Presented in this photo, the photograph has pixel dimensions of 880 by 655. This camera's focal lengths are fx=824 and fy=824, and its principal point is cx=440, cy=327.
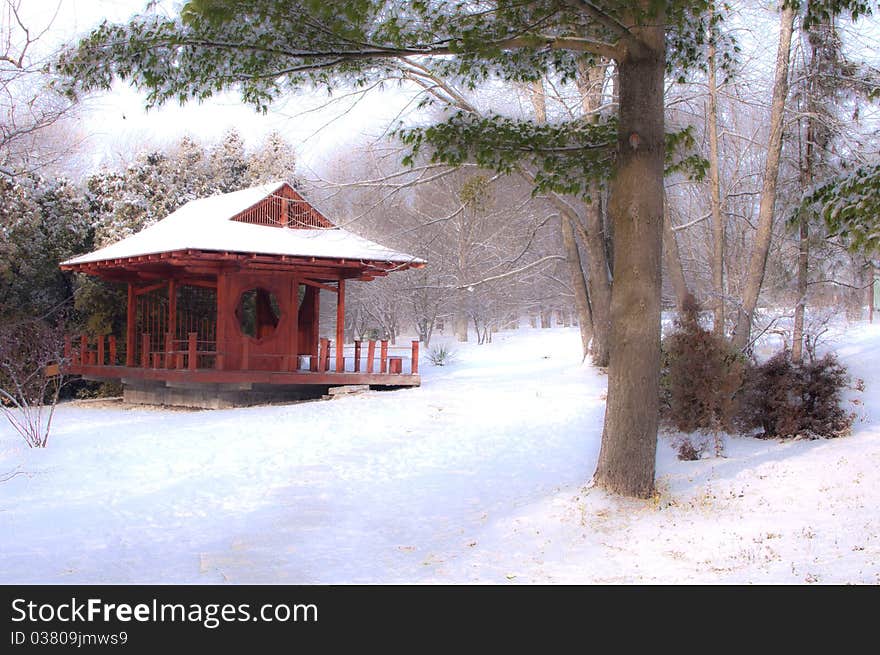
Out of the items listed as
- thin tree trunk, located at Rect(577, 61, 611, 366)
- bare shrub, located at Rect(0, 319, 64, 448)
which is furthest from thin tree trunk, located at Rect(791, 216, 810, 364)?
bare shrub, located at Rect(0, 319, 64, 448)

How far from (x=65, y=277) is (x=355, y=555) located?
19273 mm

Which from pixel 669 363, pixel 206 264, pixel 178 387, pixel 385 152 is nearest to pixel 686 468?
pixel 669 363

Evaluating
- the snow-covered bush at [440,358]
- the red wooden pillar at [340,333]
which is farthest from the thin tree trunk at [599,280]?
the snow-covered bush at [440,358]

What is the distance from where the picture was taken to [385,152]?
13.9 m

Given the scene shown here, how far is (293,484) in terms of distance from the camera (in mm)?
9383

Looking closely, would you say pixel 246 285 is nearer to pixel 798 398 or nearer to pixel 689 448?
pixel 689 448

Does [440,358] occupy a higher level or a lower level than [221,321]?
lower

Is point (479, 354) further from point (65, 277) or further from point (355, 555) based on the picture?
point (355, 555)

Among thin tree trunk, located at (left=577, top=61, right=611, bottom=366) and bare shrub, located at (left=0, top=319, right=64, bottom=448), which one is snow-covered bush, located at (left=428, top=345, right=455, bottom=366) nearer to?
thin tree trunk, located at (left=577, top=61, right=611, bottom=366)

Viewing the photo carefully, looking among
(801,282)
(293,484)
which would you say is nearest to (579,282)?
(801,282)

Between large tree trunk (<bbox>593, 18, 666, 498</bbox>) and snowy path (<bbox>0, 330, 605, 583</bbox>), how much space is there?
139 cm

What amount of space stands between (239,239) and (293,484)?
8.29m

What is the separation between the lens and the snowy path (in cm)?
646

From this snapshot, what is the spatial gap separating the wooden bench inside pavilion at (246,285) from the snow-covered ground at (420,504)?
2746 millimetres
